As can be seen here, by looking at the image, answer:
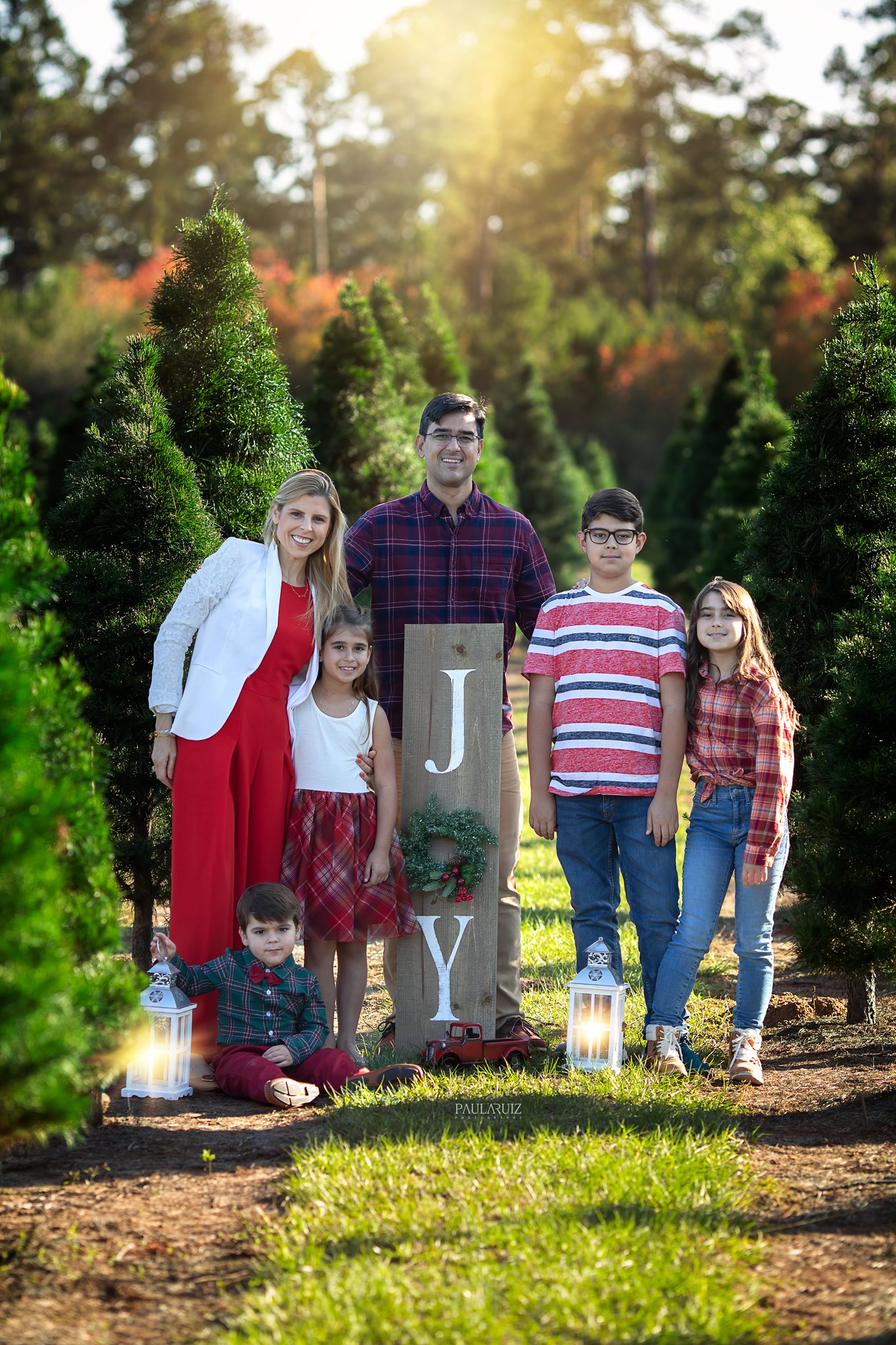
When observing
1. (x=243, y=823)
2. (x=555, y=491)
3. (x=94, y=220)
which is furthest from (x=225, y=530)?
(x=94, y=220)

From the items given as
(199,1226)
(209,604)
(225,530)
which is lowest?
(199,1226)

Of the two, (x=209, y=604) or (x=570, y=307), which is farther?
(x=570, y=307)

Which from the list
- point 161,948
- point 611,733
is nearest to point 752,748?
point 611,733

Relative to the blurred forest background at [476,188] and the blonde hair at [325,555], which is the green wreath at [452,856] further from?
the blurred forest background at [476,188]

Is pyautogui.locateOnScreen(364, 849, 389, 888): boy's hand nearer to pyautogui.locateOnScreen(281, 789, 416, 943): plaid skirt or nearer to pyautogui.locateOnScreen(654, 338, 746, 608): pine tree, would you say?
pyautogui.locateOnScreen(281, 789, 416, 943): plaid skirt

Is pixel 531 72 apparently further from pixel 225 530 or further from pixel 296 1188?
pixel 296 1188

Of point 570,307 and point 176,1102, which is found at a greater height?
point 570,307

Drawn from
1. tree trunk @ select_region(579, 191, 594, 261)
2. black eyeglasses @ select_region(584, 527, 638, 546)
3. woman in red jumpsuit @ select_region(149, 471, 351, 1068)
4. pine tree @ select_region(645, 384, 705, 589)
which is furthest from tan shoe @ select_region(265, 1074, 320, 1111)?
tree trunk @ select_region(579, 191, 594, 261)

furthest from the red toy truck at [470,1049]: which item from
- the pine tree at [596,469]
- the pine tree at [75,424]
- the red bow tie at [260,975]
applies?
the pine tree at [596,469]

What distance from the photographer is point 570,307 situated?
160ft

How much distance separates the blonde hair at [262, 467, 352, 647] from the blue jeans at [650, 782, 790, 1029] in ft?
4.99

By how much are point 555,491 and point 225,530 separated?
2344 cm

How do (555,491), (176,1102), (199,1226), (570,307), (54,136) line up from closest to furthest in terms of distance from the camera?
1. (199,1226)
2. (176,1102)
3. (555,491)
4. (54,136)
5. (570,307)

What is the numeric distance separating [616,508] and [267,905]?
1866 mm
